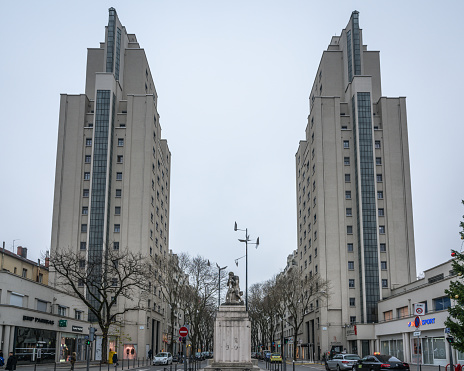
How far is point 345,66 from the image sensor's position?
9119 centimetres

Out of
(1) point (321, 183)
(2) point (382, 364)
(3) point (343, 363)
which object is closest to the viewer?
(2) point (382, 364)

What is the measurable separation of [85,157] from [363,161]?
146 ft

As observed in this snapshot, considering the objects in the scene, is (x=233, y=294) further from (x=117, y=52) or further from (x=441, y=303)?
(x=117, y=52)

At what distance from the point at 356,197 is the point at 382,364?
174ft

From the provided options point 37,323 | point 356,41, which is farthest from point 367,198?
point 37,323

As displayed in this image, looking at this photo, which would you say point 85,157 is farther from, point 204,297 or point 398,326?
point 398,326

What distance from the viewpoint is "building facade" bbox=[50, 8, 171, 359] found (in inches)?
3105

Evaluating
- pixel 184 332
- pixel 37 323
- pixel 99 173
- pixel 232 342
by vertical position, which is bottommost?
pixel 232 342

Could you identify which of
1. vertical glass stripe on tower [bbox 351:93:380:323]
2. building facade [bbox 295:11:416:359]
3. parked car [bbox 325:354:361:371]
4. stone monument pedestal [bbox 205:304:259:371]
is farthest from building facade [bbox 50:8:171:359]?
stone monument pedestal [bbox 205:304:259:371]

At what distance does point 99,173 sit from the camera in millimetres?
80938

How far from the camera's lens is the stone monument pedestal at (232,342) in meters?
33.5

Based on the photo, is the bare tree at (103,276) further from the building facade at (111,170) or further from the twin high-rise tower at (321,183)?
the twin high-rise tower at (321,183)

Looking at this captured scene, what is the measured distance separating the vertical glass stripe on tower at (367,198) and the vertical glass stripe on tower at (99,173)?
3996 centimetres

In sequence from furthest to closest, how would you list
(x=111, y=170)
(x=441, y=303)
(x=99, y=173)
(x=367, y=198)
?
(x=111, y=170)
(x=367, y=198)
(x=99, y=173)
(x=441, y=303)
